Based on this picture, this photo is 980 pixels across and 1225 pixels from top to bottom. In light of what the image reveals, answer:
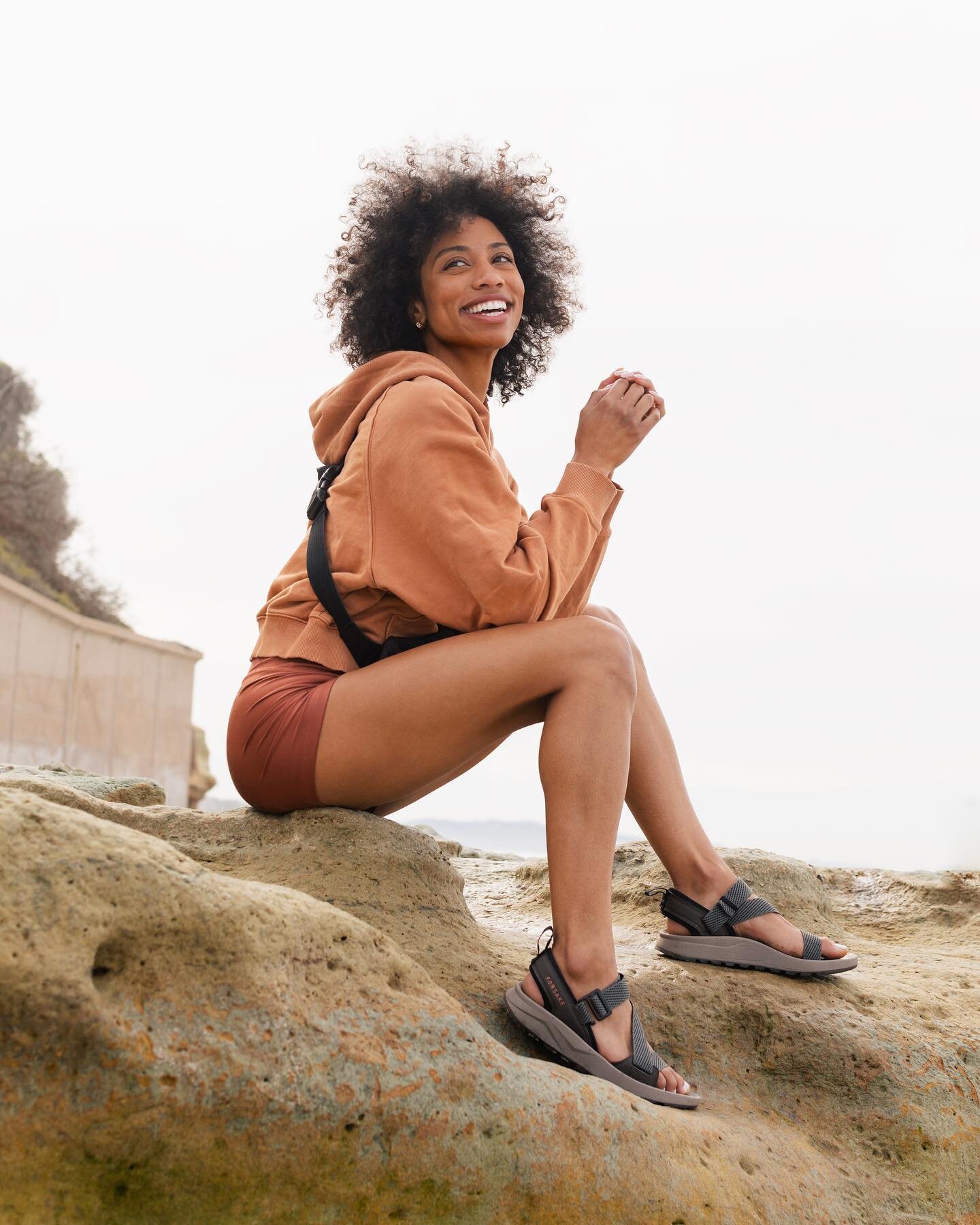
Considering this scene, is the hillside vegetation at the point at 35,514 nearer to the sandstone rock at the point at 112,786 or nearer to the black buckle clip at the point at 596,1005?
the sandstone rock at the point at 112,786

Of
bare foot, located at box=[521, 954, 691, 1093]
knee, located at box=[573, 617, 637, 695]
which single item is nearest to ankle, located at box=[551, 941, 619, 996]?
bare foot, located at box=[521, 954, 691, 1093]

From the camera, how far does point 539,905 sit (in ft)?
13.4

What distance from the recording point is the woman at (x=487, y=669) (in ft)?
7.66

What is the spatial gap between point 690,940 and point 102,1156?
1575 millimetres

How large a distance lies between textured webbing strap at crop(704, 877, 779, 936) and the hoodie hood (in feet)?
4.03

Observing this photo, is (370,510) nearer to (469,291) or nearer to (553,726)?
(553,726)

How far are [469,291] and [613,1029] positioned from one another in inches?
69.3

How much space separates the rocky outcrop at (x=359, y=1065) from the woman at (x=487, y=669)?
0.43ft

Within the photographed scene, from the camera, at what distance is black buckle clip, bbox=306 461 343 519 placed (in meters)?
2.69

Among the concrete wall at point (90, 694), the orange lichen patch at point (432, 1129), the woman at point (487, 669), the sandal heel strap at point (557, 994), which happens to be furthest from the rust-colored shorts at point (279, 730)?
the concrete wall at point (90, 694)

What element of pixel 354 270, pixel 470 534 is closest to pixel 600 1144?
pixel 470 534

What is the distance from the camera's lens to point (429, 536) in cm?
245

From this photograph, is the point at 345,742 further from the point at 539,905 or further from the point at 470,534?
the point at 539,905

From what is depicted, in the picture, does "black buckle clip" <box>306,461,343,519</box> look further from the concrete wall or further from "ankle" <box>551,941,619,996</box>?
the concrete wall
